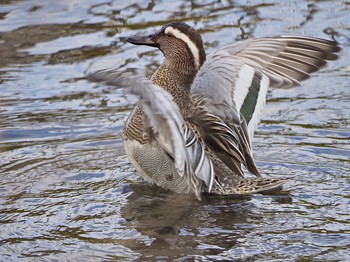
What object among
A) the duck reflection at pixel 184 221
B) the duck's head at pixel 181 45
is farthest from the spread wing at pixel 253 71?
the duck reflection at pixel 184 221

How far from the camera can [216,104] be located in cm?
685

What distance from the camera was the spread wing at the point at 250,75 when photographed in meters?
6.83

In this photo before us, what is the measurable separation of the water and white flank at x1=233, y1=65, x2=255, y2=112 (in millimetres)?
711

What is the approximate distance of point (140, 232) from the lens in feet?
20.4

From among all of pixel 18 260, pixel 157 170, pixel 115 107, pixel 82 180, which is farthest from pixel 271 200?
pixel 115 107

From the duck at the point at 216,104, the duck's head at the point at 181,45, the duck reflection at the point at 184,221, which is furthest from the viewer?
the duck's head at the point at 181,45

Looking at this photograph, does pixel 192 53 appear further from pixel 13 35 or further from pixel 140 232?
pixel 13 35

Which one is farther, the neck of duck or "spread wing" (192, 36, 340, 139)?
the neck of duck

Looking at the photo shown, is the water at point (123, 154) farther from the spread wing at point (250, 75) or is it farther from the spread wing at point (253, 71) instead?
the spread wing at point (253, 71)

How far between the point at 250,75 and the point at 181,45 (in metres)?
0.56

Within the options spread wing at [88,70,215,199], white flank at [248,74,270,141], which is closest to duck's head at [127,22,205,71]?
white flank at [248,74,270,141]

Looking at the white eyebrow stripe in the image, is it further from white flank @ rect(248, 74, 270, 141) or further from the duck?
white flank @ rect(248, 74, 270, 141)

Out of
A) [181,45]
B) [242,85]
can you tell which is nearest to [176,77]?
[181,45]

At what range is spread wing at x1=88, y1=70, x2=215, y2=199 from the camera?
5.53 metres
